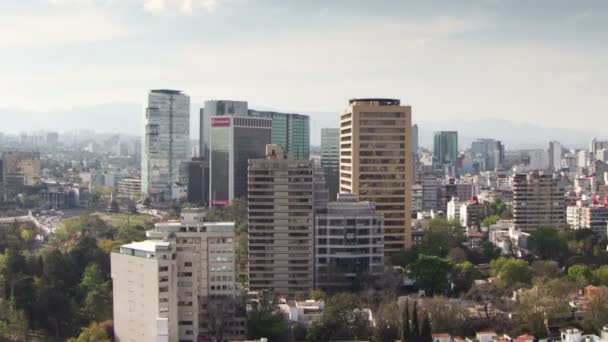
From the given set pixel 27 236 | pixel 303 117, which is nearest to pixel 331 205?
pixel 27 236

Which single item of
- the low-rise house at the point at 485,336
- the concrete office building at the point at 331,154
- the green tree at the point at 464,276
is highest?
the concrete office building at the point at 331,154

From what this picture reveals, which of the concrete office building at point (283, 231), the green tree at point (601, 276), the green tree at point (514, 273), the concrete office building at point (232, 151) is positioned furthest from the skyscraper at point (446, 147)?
the concrete office building at point (283, 231)

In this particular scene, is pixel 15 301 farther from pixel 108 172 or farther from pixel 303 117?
pixel 108 172

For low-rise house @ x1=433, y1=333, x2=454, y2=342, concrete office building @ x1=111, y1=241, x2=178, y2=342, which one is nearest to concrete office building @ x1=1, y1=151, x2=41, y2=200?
concrete office building @ x1=111, y1=241, x2=178, y2=342

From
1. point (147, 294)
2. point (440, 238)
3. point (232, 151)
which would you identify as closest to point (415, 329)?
point (147, 294)

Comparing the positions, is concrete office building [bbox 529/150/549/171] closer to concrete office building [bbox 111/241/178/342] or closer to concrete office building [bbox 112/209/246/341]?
concrete office building [bbox 112/209/246/341]

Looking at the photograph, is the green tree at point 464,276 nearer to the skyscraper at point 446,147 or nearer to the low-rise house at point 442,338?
the low-rise house at point 442,338

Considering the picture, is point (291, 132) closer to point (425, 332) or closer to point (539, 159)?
point (425, 332)
